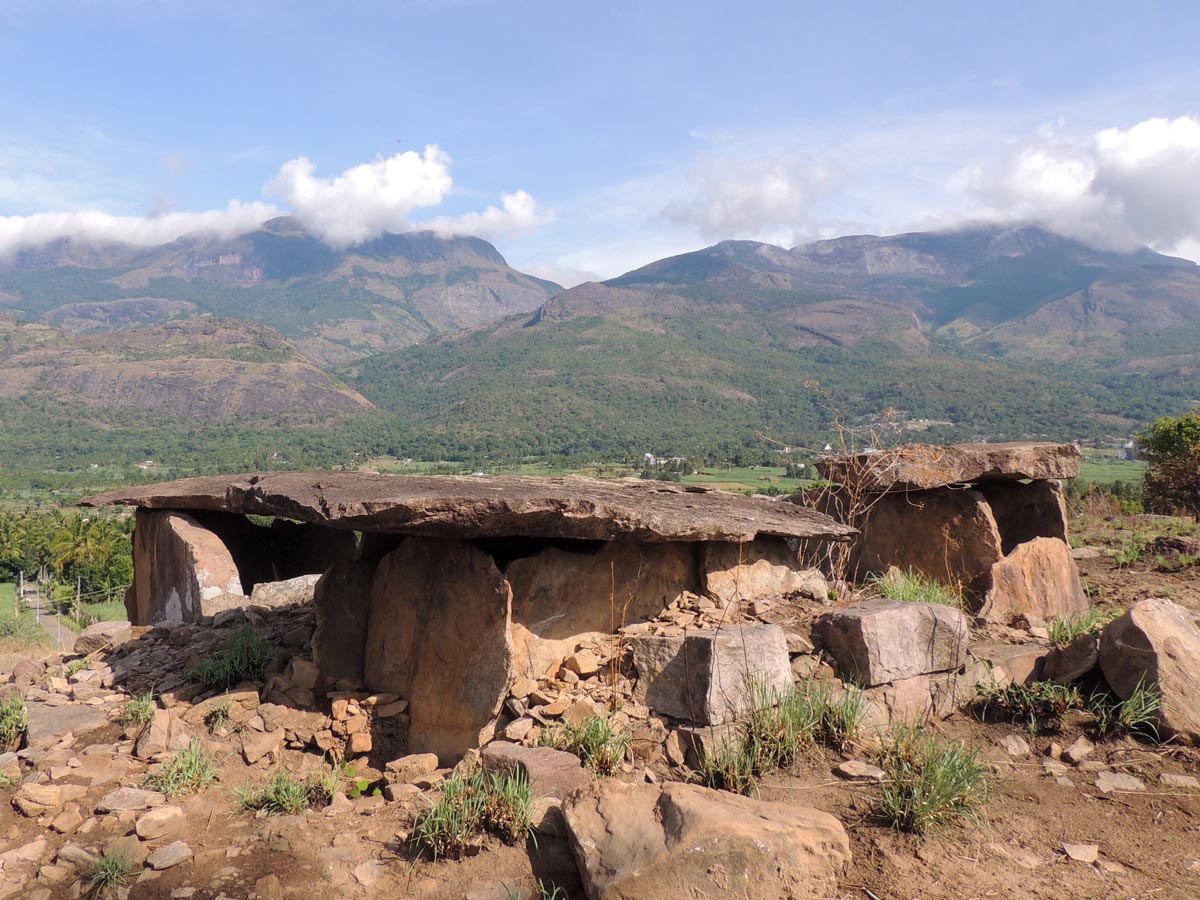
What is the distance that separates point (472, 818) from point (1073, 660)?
13.4 ft

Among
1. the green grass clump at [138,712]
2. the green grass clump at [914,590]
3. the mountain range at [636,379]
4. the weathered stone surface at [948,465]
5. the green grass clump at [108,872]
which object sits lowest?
the green grass clump at [108,872]

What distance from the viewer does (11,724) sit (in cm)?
619

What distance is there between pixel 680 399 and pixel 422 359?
93.8m

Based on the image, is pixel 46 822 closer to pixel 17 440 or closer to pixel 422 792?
pixel 422 792

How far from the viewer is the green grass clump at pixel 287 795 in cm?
480

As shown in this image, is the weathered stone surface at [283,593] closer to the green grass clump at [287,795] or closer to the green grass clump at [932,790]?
the green grass clump at [287,795]

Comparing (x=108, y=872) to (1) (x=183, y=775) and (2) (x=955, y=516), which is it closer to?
(1) (x=183, y=775)

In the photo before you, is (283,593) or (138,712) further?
(283,593)

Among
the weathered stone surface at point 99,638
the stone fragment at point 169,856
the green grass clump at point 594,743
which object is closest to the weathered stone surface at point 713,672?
the green grass clump at point 594,743

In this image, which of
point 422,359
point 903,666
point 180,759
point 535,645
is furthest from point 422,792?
point 422,359

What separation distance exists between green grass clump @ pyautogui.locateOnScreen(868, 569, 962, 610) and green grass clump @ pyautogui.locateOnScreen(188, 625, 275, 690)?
209 inches

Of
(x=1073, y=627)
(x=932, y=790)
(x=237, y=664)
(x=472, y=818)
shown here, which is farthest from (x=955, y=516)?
(x=237, y=664)

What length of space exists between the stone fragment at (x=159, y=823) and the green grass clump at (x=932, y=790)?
12.6 ft

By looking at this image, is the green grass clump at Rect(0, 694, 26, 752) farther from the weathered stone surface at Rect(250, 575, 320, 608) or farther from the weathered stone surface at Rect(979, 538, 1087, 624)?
the weathered stone surface at Rect(979, 538, 1087, 624)
